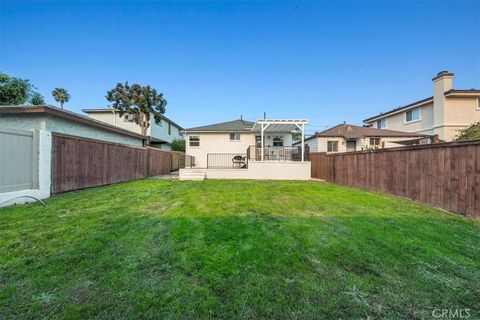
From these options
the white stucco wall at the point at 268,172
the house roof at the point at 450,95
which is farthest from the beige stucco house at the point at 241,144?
the house roof at the point at 450,95

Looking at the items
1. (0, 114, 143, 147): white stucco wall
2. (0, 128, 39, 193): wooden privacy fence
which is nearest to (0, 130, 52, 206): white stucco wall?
(0, 128, 39, 193): wooden privacy fence

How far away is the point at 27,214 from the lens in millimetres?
4883

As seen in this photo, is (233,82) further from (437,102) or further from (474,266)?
(474,266)

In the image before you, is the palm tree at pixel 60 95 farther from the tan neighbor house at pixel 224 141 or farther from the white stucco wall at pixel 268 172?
the white stucco wall at pixel 268 172

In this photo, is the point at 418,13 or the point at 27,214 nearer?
the point at 27,214

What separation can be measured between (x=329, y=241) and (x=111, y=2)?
13350 millimetres

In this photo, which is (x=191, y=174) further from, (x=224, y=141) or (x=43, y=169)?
(x=43, y=169)

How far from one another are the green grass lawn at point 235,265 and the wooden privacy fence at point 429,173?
0.86 metres

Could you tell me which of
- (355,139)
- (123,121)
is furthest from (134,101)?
(355,139)

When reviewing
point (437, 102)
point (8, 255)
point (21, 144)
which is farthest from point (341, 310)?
point (437, 102)

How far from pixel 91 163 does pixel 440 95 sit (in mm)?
25480

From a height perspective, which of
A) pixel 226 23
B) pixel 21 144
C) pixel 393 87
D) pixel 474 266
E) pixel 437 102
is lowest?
pixel 474 266

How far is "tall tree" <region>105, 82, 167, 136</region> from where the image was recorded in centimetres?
2394

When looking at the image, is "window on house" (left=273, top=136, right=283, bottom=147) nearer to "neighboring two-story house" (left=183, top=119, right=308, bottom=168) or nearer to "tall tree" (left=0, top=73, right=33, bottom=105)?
"neighboring two-story house" (left=183, top=119, right=308, bottom=168)
